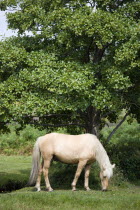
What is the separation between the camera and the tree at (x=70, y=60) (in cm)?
1780

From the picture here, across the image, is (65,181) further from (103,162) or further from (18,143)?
(18,143)

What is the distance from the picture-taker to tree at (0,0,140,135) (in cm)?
1780

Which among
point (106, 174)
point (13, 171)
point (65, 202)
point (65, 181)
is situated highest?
point (106, 174)

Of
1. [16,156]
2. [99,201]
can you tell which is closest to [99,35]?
[99,201]

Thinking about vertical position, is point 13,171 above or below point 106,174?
below

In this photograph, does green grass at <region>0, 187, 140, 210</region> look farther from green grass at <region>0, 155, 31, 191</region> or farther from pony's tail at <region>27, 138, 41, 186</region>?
green grass at <region>0, 155, 31, 191</region>

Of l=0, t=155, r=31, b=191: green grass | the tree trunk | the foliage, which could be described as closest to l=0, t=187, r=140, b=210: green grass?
the tree trunk

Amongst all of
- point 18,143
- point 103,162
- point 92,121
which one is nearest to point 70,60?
point 92,121

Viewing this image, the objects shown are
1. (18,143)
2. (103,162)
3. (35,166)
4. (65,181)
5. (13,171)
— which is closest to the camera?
(103,162)

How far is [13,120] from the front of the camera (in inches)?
753

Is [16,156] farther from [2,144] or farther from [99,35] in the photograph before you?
[99,35]

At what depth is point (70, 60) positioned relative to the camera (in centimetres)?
2006

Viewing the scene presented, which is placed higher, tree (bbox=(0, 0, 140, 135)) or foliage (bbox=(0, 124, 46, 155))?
tree (bbox=(0, 0, 140, 135))

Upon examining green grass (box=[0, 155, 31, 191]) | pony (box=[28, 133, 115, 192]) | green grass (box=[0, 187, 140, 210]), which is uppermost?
A: pony (box=[28, 133, 115, 192])
